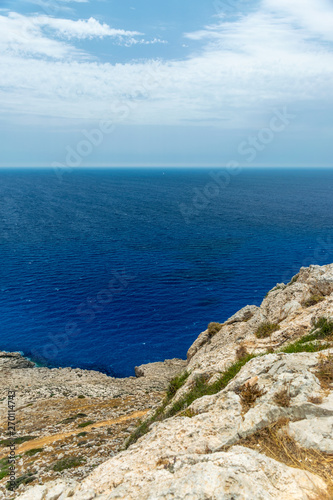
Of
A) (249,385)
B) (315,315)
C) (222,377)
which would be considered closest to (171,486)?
(249,385)

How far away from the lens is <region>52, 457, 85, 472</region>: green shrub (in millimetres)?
17278

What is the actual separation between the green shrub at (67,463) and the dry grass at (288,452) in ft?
41.0

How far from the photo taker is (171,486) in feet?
24.8

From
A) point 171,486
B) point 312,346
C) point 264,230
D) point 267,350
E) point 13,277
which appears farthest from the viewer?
point 264,230

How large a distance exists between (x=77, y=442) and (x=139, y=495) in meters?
14.2

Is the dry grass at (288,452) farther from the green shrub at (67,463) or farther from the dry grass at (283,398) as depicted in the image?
the green shrub at (67,463)

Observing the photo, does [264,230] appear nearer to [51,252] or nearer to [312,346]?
[51,252]

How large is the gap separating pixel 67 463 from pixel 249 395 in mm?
12490

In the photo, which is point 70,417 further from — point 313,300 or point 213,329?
point 313,300

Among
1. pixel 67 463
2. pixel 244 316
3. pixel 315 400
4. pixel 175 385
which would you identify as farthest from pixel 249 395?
pixel 244 316

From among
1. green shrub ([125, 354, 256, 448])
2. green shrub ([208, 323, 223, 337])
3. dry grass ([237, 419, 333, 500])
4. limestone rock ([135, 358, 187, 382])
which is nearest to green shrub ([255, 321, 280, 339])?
green shrub ([125, 354, 256, 448])

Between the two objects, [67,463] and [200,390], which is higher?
[200,390]

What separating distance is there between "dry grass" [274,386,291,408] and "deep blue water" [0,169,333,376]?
39846 mm

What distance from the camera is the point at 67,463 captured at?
57.8ft
